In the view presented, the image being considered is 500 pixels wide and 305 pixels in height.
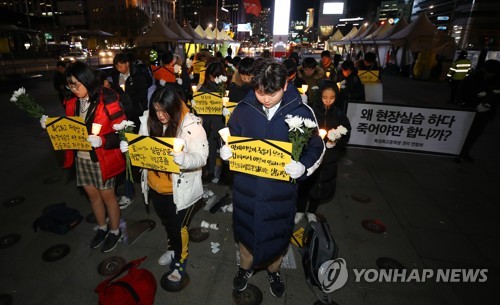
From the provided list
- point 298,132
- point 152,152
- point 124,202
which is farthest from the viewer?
point 124,202

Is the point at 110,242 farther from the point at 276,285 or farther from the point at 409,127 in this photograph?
the point at 409,127

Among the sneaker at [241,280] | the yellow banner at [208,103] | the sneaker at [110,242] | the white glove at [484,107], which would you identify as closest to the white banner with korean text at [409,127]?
the white glove at [484,107]

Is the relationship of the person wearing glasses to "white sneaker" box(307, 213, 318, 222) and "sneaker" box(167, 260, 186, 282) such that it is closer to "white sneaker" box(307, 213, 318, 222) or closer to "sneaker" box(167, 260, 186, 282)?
"sneaker" box(167, 260, 186, 282)

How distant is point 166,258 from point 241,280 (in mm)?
1072

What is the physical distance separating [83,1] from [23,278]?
323 ft

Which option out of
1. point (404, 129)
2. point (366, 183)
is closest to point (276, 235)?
point (366, 183)

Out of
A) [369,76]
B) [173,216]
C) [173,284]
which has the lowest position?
[173,284]

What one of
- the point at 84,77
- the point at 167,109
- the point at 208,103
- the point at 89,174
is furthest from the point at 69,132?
the point at 208,103

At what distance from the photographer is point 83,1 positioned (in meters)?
77.1

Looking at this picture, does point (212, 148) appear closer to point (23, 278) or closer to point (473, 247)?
point (23, 278)

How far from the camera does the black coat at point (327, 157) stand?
12.4 feet

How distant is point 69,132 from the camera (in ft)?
9.95

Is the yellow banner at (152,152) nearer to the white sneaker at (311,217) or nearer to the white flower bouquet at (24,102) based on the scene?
the white flower bouquet at (24,102)

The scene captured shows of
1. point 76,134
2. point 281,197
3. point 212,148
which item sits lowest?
point 212,148
